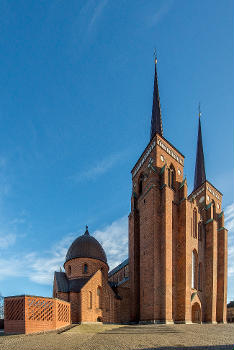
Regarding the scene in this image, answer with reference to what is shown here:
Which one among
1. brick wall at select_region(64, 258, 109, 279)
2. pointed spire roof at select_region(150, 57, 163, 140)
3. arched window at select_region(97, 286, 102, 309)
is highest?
pointed spire roof at select_region(150, 57, 163, 140)

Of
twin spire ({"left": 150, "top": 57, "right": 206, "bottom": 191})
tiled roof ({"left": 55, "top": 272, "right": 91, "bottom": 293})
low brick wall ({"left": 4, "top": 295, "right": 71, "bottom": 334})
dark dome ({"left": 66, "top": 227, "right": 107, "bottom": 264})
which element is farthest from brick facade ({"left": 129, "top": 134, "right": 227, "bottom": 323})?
low brick wall ({"left": 4, "top": 295, "right": 71, "bottom": 334})

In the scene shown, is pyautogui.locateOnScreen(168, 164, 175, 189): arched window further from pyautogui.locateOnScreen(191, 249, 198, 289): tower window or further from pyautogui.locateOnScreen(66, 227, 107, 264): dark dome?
pyautogui.locateOnScreen(66, 227, 107, 264): dark dome

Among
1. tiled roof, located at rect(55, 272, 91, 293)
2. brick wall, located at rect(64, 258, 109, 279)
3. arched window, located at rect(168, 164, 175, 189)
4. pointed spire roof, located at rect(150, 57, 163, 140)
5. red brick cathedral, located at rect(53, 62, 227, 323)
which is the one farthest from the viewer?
pointed spire roof, located at rect(150, 57, 163, 140)

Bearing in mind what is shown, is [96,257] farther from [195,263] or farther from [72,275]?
[195,263]

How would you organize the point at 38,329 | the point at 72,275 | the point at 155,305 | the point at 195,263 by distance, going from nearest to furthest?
the point at 38,329 → the point at 155,305 → the point at 195,263 → the point at 72,275

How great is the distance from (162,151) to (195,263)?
1359 cm

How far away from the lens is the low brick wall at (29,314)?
1670cm

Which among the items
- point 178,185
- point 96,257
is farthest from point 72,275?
point 178,185

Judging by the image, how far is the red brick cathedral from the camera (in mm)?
24266

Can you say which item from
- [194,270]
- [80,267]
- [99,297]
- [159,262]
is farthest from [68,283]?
[194,270]

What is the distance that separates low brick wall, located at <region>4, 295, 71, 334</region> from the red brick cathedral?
826 cm

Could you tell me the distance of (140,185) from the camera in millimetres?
32469

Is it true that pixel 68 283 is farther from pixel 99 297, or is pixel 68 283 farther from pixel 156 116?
pixel 156 116

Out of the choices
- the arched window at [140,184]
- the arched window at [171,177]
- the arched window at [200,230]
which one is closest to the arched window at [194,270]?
the arched window at [200,230]
